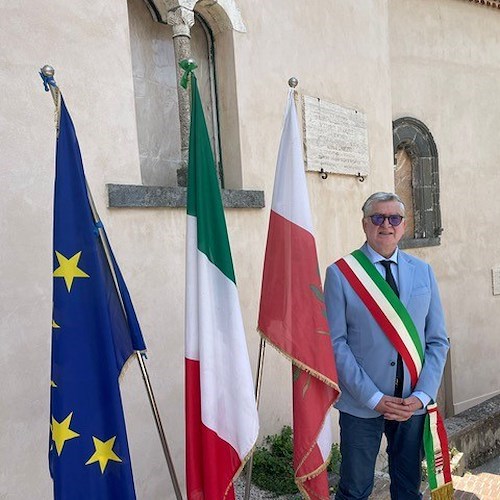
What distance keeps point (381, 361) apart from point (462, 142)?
607cm

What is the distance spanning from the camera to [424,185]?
711cm

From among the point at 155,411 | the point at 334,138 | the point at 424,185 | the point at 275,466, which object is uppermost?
the point at 334,138

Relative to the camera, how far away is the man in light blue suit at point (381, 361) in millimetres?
2334

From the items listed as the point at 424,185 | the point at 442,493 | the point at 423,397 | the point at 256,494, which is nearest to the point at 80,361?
the point at 423,397

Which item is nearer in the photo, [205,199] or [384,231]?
[205,199]

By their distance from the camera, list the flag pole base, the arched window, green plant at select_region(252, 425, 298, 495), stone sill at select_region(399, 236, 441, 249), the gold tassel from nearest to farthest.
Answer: the flag pole base, the gold tassel, green plant at select_region(252, 425, 298, 495), the arched window, stone sill at select_region(399, 236, 441, 249)

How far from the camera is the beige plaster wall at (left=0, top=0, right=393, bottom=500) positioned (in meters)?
2.65

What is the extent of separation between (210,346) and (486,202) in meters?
6.84

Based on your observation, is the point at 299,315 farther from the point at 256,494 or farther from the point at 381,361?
the point at 256,494

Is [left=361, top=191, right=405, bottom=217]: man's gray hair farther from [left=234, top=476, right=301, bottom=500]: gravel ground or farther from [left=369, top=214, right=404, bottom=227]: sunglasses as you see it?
[left=234, top=476, right=301, bottom=500]: gravel ground

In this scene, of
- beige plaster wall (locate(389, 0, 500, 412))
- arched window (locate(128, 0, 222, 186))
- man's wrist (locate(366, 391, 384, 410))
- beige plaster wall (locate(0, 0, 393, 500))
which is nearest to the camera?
man's wrist (locate(366, 391, 384, 410))

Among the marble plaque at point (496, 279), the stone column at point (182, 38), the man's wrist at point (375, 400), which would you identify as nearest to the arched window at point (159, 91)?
the stone column at point (182, 38)

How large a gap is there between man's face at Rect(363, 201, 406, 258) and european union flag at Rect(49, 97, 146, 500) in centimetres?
125

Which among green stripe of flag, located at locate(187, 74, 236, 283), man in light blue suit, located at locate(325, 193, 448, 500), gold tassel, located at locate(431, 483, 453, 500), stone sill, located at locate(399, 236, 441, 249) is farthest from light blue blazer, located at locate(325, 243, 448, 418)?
stone sill, located at locate(399, 236, 441, 249)
